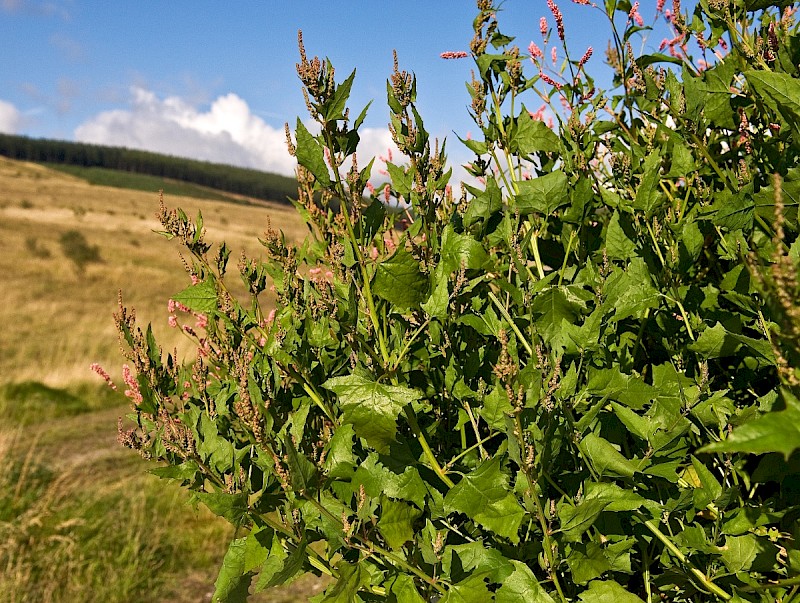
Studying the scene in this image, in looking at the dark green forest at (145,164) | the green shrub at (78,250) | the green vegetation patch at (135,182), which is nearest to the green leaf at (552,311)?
the green shrub at (78,250)

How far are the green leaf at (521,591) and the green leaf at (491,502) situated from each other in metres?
0.06

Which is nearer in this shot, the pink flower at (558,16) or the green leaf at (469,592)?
the green leaf at (469,592)

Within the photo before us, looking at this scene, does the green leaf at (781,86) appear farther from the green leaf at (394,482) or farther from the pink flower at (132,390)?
the pink flower at (132,390)

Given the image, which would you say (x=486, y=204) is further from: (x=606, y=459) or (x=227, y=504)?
(x=227, y=504)

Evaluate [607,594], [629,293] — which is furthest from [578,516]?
[629,293]

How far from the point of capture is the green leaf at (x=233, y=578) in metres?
1.11

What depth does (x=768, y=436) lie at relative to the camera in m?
0.49

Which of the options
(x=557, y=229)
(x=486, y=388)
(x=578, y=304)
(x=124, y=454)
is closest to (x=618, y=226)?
(x=557, y=229)

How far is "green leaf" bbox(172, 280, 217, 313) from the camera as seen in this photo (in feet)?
4.09

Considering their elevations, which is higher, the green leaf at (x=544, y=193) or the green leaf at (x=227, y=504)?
the green leaf at (x=544, y=193)

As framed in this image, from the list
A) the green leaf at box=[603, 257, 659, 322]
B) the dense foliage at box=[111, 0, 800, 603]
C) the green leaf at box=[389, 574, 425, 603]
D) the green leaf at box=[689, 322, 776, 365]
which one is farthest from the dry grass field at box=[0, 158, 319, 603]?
the green leaf at box=[689, 322, 776, 365]

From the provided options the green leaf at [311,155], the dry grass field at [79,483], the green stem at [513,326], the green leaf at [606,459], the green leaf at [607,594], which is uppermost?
the green leaf at [311,155]

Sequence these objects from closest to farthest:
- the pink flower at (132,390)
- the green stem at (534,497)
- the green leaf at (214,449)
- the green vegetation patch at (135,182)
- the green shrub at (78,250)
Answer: the green stem at (534,497) < the green leaf at (214,449) < the pink flower at (132,390) < the green shrub at (78,250) < the green vegetation patch at (135,182)

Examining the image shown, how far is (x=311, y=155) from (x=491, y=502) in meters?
0.61
